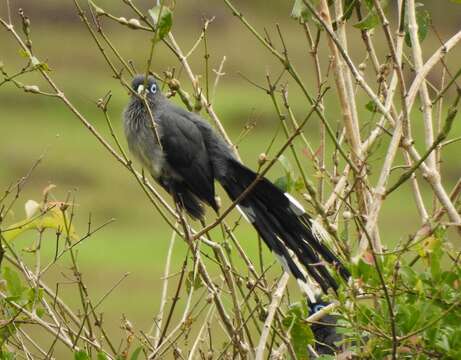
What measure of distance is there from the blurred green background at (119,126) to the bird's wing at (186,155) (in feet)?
35.5

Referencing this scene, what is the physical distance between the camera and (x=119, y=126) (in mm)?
19016

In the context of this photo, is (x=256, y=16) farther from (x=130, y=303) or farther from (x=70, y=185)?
(x=130, y=303)

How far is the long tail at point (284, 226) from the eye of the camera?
3436 mm

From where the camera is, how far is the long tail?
3436 mm

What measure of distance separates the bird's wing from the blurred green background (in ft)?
35.5

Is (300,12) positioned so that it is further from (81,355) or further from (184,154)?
(184,154)

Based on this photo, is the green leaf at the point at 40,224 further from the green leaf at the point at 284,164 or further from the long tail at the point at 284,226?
the green leaf at the point at 284,164

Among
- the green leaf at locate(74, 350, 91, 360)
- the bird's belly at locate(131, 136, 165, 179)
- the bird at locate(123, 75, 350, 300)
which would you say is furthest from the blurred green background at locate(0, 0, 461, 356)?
the green leaf at locate(74, 350, 91, 360)

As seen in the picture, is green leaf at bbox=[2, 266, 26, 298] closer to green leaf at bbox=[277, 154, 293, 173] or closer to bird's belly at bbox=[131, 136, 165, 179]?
green leaf at bbox=[277, 154, 293, 173]

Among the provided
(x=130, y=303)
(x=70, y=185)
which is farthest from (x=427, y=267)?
(x=70, y=185)

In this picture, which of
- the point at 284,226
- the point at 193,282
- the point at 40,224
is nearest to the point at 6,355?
the point at 40,224

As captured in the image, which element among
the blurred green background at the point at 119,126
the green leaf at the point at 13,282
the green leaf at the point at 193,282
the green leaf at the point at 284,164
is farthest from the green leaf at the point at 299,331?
the blurred green background at the point at 119,126

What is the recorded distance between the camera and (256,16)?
24953 millimetres

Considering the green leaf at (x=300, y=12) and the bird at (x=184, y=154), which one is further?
the bird at (x=184, y=154)
